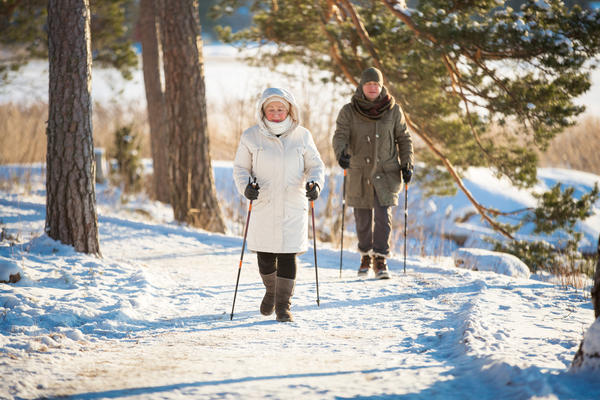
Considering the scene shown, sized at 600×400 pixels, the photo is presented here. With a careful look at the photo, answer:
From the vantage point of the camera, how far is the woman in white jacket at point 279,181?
4273 mm

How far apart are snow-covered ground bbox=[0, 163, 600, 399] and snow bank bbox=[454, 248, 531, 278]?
842mm

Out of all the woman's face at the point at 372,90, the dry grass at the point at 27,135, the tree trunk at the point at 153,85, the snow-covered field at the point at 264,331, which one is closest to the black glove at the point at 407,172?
the woman's face at the point at 372,90

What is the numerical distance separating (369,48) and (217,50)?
43.3 m

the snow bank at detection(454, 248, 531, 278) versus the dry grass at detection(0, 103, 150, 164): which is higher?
the dry grass at detection(0, 103, 150, 164)

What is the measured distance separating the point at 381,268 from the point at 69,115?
133 inches

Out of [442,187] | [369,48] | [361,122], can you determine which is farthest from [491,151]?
[361,122]

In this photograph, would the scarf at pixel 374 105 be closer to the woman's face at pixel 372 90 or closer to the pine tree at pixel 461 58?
the woman's face at pixel 372 90

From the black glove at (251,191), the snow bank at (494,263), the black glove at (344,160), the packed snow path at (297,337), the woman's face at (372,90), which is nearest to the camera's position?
the packed snow path at (297,337)

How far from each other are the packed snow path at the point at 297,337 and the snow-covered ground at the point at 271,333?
0.01 meters

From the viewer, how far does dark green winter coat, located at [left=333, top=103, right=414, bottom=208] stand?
19.2 ft

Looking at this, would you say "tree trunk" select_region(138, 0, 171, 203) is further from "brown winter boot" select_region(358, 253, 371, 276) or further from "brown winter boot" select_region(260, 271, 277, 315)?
"brown winter boot" select_region(260, 271, 277, 315)

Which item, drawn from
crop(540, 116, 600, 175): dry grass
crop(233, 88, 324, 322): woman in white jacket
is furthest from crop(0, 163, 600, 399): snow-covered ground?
crop(540, 116, 600, 175): dry grass

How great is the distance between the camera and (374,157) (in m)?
5.88

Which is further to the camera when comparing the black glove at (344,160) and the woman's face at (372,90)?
the woman's face at (372,90)
